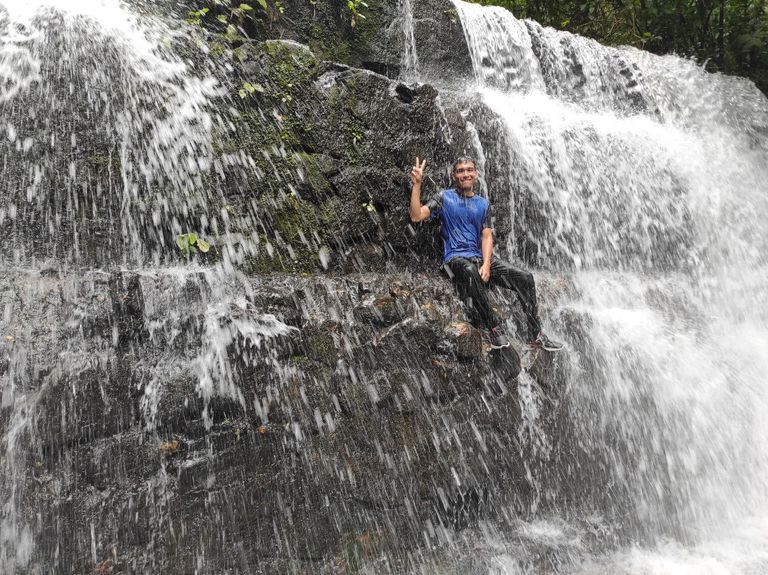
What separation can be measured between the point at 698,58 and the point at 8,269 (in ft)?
42.7

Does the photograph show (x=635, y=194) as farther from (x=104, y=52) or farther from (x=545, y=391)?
(x=104, y=52)

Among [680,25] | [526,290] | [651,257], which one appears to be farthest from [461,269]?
[680,25]

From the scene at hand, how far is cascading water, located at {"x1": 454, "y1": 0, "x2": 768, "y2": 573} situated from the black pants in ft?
2.34

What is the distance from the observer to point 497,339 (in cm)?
460

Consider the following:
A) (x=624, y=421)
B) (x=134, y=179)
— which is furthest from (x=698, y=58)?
(x=134, y=179)

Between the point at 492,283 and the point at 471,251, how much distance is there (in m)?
0.38

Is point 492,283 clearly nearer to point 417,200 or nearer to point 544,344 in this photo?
point 544,344

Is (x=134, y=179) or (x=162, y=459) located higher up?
(x=134, y=179)

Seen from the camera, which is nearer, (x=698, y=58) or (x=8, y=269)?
(x=8, y=269)

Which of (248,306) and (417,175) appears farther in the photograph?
(417,175)

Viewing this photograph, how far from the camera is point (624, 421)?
505 centimetres

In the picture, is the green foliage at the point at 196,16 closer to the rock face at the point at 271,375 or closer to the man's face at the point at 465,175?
the rock face at the point at 271,375

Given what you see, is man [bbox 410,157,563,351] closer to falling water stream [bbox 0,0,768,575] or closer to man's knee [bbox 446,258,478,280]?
man's knee [bbox 446,258,478,280]

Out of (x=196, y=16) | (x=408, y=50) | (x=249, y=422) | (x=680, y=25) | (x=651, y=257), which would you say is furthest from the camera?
(x=680, y=25)
